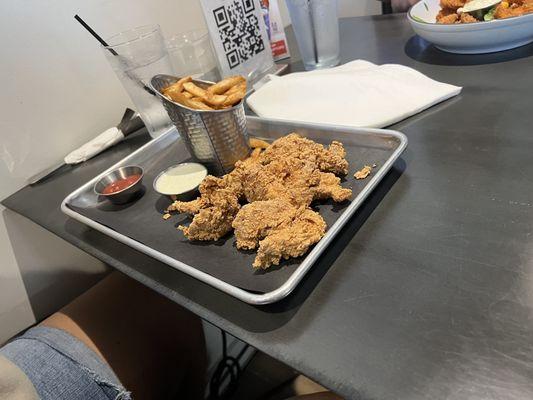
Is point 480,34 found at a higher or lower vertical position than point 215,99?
lower

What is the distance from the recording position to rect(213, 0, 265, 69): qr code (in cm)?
145

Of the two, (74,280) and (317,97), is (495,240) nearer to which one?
(317,97)

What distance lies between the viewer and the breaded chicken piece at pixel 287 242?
72 centimetres

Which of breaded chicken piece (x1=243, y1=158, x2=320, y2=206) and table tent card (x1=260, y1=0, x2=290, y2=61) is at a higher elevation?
table tent card (x1=260, y1=0, x2=290, y2=61)

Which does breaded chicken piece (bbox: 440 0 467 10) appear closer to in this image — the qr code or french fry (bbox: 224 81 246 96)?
the qr code

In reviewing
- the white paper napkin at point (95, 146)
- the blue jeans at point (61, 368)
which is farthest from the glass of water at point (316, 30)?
the blue jeans at point (61, 368)

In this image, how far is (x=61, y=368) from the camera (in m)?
0.90

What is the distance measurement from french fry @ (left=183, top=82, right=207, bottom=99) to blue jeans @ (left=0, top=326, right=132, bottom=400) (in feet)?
2.28

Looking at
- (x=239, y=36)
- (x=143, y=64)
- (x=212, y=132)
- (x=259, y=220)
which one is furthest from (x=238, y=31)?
(x=259, y=220)

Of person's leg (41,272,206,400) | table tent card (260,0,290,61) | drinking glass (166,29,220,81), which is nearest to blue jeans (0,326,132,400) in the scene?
person's leg (41,272,206,400)

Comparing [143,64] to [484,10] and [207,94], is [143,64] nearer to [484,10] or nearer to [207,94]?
[207,94]

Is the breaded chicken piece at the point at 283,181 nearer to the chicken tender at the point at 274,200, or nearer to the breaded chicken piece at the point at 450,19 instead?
the chicken tender at the point at 274,200

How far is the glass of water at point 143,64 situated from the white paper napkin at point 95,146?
0.13m

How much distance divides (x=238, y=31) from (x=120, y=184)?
0.76m
